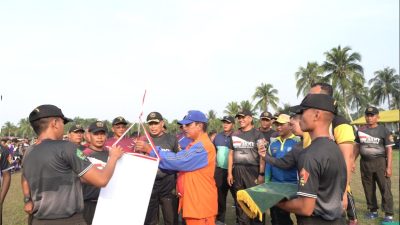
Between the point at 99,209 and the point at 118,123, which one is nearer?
the point at 99,209

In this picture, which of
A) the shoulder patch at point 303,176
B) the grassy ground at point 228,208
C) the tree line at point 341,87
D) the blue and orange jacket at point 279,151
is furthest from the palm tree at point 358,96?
the shoulder patch at point 303,176

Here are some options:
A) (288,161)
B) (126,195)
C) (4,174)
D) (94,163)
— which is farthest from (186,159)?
(4,174)

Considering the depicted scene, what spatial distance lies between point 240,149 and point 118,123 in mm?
2536

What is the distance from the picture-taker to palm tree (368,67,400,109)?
61438mm

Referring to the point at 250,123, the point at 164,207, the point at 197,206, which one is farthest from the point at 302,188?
the point at 250,123

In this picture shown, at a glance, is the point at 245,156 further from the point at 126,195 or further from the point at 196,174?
the point at 126,195

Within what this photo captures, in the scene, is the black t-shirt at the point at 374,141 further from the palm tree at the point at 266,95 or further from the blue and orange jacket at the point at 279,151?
the palm tree at the point at 266,95

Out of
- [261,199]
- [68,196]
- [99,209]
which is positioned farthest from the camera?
[99,209]

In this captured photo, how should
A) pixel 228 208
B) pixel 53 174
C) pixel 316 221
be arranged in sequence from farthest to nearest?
pixel 228 208 → pixel 53 174 → pixel 316 221

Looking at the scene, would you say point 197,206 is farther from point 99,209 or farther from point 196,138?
point 99,209

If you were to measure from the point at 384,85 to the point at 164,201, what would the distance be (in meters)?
65.9

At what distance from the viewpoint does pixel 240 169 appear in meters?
7.14

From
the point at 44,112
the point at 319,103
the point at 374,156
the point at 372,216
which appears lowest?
the point at 372,216

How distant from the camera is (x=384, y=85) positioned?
62438 millimetres
